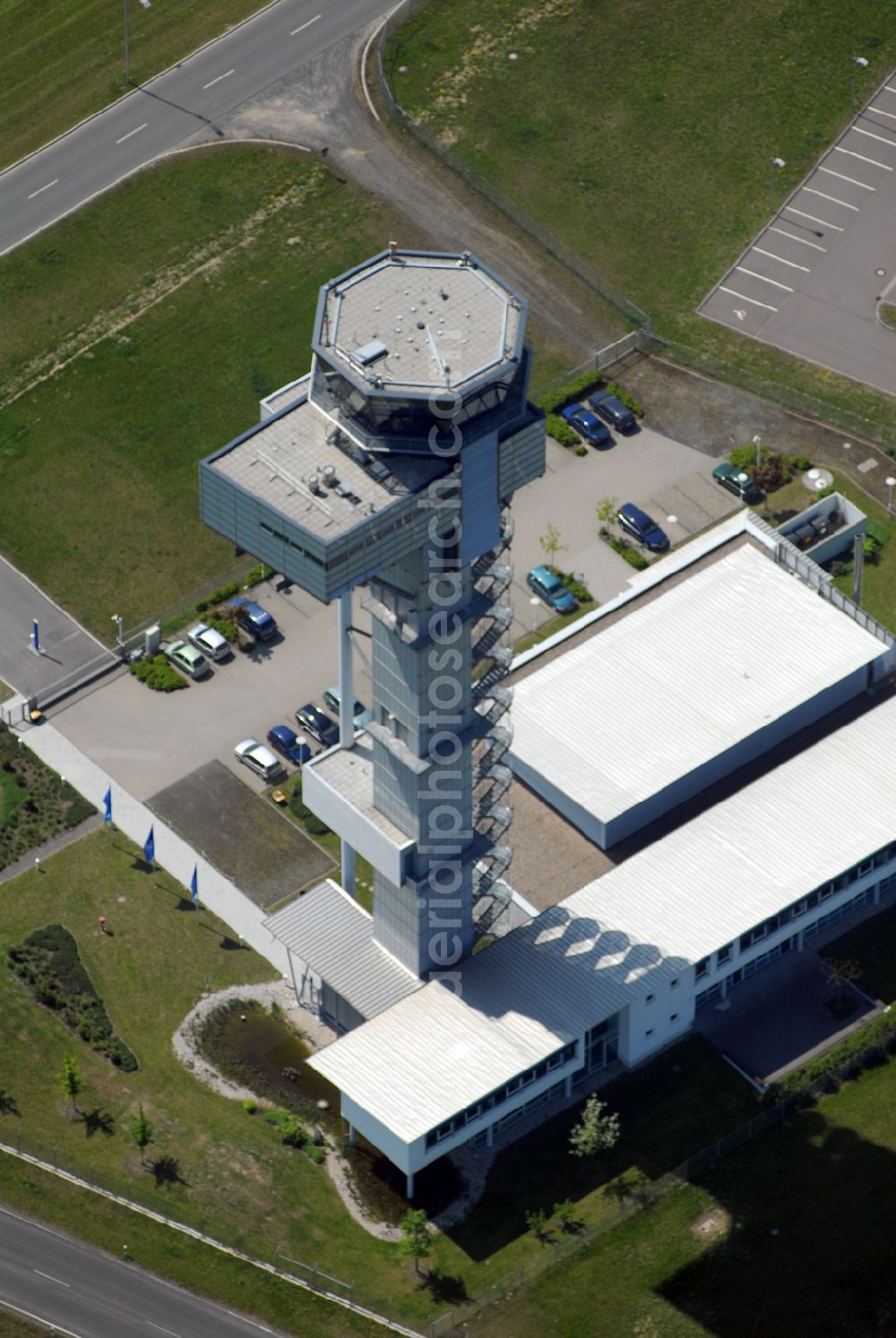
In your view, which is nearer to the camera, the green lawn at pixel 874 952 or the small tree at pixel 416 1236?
the small tree at pixel 416 1236

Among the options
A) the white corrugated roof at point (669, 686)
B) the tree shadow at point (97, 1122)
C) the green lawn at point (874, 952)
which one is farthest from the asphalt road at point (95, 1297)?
the green lawn at point (874, 952)

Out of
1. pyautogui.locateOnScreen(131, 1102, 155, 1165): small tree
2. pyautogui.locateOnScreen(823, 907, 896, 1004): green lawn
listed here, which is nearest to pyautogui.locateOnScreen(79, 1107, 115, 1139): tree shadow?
pyautogui.locateOnScreen(131, 1102, 155, 1165): small tree

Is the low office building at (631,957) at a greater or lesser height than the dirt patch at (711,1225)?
greater

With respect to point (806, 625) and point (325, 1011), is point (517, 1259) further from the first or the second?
point (806, 625)

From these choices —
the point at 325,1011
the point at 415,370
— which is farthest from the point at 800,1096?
the point at 415,370

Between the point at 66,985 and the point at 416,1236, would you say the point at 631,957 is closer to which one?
the point at 416,1236

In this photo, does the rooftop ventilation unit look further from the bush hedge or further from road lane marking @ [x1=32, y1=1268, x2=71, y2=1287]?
road lane marking @ [x1=32, y1=1268, x2=71, y2=1287]

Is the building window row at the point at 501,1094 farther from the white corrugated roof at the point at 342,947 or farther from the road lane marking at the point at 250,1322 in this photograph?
the road lane marking at the point at 250,1322
